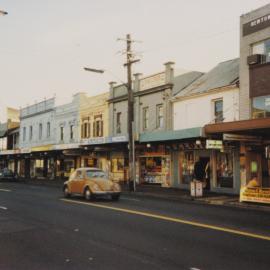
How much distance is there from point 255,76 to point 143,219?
13.7 metres

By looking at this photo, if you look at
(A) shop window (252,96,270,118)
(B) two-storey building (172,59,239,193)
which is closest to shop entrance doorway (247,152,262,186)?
(B) two-storey building (172,59,239,193)

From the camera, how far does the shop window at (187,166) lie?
94.5 feet

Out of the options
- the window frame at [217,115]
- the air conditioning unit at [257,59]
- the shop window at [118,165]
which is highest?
the air conditioning unit at [257,59]

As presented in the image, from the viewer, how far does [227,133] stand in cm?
2164

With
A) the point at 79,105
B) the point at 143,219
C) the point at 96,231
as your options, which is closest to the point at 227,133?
the point at 143,219

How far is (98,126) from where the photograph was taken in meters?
39.1

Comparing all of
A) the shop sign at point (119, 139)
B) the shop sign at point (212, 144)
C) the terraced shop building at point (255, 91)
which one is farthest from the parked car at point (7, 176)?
the shop sign at point (212, 144)

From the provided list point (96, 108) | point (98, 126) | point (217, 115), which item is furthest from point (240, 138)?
point (96, 108)

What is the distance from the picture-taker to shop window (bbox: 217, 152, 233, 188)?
84.5 ft

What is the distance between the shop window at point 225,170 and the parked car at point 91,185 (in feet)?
28.3

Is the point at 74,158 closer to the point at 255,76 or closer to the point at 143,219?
the point at 255,76

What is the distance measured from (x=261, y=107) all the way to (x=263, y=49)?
322 centimetres

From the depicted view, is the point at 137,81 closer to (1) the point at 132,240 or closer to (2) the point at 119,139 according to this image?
(2) the point at 119,139

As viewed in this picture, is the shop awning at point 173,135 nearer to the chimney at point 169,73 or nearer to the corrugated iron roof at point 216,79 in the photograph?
the corrugated iron roof at point 216,79
